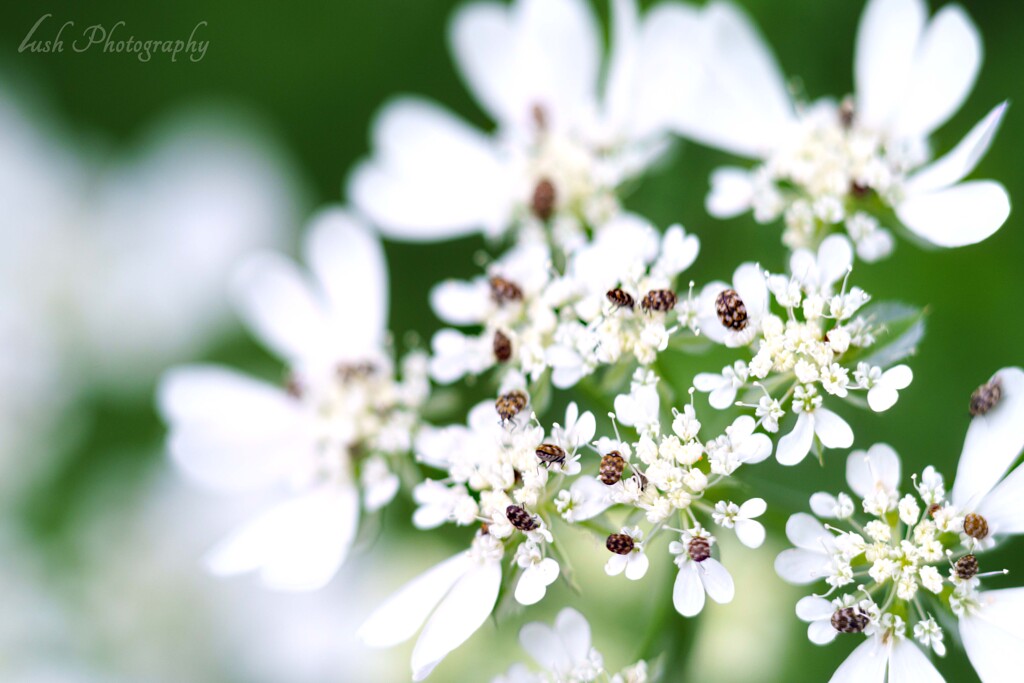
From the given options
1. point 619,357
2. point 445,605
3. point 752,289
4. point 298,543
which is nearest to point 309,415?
point 298,543

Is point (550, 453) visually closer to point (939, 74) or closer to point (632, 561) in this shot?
point (632, 561)

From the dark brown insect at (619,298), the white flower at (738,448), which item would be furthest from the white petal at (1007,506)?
the dark brown insect at (619,298)

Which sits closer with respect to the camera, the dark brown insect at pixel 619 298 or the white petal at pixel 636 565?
the white petal at pixel 636 565

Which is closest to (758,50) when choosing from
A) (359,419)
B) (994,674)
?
(359,419)

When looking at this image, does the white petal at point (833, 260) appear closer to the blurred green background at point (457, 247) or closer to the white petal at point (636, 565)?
the blurred green background at point (457, 247)

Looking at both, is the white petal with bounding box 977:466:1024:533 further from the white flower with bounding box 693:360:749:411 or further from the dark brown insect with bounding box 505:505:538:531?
the dark brown insect with bounding box 505:505:538:531

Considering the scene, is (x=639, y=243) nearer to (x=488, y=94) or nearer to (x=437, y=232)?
(x=437, y=232)

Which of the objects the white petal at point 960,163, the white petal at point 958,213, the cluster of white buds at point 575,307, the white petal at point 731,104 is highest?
the white petal at point 731,104
